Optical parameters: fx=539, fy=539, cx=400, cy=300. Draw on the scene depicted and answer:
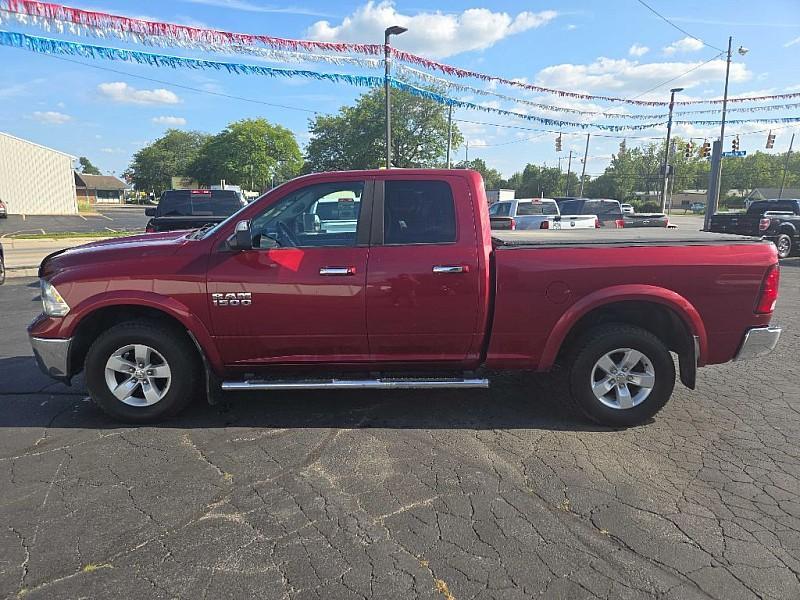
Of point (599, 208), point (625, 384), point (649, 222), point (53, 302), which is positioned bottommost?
point (625, 384)

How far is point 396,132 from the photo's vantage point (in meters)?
45.2

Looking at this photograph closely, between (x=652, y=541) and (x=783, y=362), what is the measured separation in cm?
431

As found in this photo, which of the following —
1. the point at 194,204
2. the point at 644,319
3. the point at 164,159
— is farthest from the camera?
the point at 164,159

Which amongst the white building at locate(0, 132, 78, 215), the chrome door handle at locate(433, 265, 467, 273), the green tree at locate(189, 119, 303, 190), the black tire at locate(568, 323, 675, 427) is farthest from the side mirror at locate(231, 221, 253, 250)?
the green tree at locate(189, 119, 303, 190)

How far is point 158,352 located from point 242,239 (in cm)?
110

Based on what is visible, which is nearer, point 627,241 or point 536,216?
point 627,241

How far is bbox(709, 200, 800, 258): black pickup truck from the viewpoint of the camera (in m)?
16.8

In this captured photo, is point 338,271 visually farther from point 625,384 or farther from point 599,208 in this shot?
point 599,208

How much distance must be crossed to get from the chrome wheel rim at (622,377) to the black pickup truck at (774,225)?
50.4ft

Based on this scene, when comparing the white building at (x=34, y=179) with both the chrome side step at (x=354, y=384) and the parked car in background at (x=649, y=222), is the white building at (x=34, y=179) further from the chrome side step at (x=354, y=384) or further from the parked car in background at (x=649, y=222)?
the chrome side step at (x=354, y=384)

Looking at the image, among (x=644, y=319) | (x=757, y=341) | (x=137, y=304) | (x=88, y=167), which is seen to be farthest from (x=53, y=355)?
(x=88, y=167)

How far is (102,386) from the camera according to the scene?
411 cm

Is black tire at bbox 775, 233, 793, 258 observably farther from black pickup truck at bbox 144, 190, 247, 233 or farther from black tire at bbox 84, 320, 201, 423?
black tire at bbox 84, 320, 201, 423

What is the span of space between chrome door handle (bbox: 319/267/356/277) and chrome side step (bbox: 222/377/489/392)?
812mm
